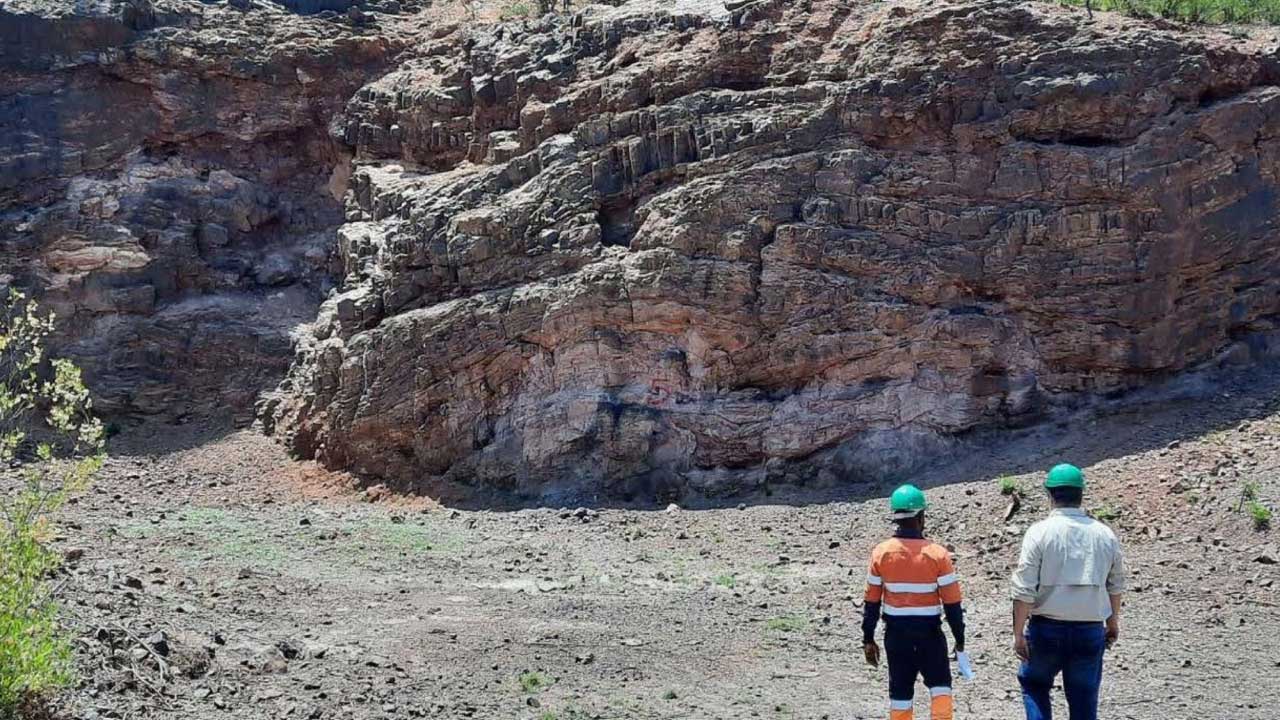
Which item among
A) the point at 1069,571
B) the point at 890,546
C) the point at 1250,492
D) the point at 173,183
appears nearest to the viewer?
the point at 1069,571

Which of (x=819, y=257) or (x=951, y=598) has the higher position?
(x=951, y=598)

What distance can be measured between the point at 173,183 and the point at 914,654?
19311mm

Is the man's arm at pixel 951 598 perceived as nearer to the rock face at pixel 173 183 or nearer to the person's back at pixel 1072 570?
the person's back at pixel 1072 570

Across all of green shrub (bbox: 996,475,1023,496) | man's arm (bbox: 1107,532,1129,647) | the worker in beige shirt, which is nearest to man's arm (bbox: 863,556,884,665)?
the worker in beige shirt

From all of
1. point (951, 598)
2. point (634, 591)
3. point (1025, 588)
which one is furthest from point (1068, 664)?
point (634, 591)

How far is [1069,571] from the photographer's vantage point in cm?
632

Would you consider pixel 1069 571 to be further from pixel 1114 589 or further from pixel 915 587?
pixel 915 587

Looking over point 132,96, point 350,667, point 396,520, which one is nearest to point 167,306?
point 132,96

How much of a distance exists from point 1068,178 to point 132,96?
1616 cm

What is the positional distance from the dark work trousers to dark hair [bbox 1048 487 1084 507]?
90 cm

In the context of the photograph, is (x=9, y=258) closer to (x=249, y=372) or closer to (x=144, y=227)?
(x=144, y=227)

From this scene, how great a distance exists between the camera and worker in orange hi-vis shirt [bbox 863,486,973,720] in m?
6.66

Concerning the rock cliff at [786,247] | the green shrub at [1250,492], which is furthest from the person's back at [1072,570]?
the rock cliff at [786,247]

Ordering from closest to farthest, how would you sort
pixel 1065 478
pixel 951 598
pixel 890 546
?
pixel 1065 478
pixel 951 598
pixel 890 546
